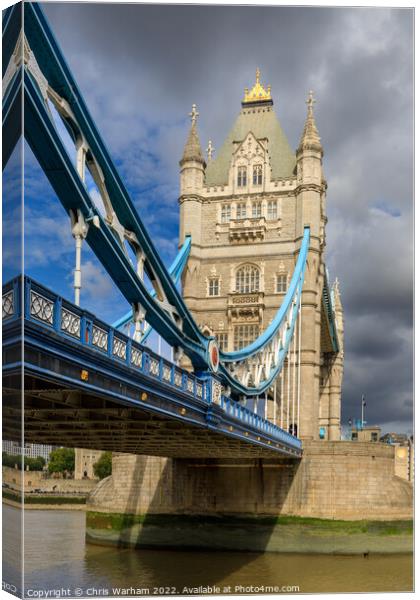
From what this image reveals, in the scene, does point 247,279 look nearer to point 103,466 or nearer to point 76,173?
point 103,466

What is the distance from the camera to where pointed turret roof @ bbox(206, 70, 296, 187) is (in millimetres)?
43938

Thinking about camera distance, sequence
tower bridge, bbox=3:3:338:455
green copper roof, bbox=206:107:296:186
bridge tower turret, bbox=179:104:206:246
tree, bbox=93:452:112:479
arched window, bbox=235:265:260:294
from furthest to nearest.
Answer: tree, bbox=93:452:112:479 → green copper roof, bbox=206:107:296:186 → bridge tower turret, bbox=179:104:206:246 → arched window, bbox=235:265:260:294 → tower bridge, bbox=3:3:338:455

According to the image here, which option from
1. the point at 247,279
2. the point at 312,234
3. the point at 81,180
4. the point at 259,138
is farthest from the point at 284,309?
the point at 81,180

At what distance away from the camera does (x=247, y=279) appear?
4269 cm

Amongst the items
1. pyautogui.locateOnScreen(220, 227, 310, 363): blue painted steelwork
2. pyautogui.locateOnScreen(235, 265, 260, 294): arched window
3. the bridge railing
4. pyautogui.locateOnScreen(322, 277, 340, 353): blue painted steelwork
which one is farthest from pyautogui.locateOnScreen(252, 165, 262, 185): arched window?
the bridge railing

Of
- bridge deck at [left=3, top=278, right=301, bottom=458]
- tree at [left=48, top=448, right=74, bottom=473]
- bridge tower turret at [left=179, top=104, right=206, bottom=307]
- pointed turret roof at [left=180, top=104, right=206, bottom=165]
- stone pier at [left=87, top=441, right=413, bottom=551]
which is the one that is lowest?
tree at [left=48, top=448, right=74, bottom=473]

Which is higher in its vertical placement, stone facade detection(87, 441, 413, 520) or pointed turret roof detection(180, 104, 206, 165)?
pointed turret roof detection(180, 104, 206, 165)

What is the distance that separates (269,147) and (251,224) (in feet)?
15.1

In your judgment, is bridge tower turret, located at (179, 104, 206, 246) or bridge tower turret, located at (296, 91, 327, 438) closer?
bridge tower turret, located at (296, 91, 327, 438)

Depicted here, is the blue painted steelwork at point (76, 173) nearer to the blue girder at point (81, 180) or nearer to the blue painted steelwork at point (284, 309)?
the blue girder at point (81, 180)

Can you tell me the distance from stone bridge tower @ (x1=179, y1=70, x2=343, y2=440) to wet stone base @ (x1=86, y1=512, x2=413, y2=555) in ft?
27.1

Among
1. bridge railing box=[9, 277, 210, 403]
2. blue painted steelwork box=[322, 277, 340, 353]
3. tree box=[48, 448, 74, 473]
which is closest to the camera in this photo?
bridge railing box=[9, 277, 210, 403]

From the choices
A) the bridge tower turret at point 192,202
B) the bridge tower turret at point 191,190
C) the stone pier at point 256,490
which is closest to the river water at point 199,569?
the stone pier at point 256,490

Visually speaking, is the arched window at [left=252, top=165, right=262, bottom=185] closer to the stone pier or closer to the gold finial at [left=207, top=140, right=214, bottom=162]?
the gold finial at [left=207, top=140, right=214, bottom=162]
